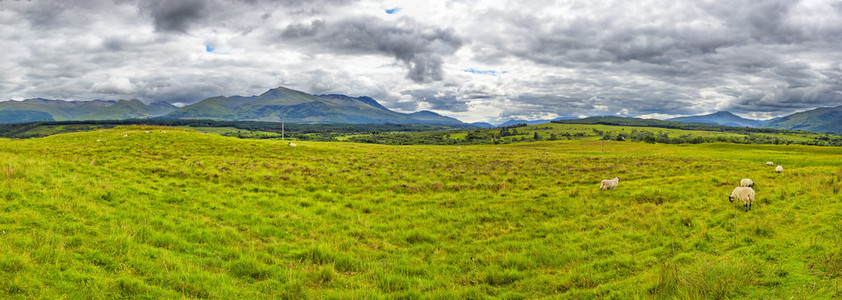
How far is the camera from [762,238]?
9.28 meters

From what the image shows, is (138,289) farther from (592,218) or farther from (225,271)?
(592,218)

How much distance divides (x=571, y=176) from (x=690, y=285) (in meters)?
22.6

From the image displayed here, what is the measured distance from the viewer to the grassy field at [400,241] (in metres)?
6.88

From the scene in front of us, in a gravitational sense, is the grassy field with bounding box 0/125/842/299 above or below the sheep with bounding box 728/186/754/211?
below

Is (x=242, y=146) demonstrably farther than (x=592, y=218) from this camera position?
Yes

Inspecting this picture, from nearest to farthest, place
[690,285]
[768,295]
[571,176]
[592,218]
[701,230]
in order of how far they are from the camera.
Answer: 1. [768,295]
2. [690,285]
3. [701,230]
4. [592,218]
5. [571,176]

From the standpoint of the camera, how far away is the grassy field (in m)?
6.88

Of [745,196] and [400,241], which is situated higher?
[745,196]

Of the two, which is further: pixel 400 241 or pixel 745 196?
pixel 745 196

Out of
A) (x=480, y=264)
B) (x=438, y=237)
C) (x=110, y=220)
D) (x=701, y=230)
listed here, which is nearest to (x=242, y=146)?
(x=110, y=220)

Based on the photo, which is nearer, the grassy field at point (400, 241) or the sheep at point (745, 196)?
the grassy field at point (400, 241)

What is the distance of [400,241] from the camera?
41.4 feet

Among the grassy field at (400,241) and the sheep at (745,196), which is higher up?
the sheep at (745,196)

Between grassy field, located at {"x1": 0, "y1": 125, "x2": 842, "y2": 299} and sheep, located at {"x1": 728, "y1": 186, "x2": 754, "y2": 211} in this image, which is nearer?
grassy field, located at {"x1": 0, "y1": 125, "x2": 842, "y2": 299}
